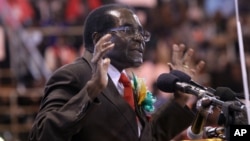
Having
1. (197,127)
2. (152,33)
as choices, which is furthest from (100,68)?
(152,33)

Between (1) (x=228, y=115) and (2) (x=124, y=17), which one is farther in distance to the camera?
(2) (x=124, y=17)

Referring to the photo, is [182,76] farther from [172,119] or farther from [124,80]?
[172,119]

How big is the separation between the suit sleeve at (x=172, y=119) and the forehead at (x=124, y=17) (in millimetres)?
494

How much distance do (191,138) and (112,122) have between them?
0.47 metres

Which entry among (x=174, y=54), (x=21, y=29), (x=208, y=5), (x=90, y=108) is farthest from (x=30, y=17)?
(x=90, y=108)

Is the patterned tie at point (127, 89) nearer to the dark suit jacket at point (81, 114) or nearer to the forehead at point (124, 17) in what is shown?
the dark suit jacket at point (81, 114)

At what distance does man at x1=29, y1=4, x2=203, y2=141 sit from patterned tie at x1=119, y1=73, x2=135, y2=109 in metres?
0.03

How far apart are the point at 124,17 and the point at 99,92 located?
0.52 meters

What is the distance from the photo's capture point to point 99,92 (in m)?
3.93

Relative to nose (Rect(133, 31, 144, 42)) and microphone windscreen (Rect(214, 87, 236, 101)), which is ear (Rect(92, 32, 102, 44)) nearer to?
nose (Rect(133, 31, 144, 42))

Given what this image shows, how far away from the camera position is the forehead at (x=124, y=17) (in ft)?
14.1

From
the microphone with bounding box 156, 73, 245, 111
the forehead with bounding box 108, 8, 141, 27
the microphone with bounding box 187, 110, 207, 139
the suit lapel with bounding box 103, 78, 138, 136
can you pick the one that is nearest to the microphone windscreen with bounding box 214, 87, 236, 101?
the microphone with bounding box 156, 73, 245, 111

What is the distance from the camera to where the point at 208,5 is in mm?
12633

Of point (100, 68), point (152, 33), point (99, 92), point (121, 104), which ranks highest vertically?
point (100, 68)
